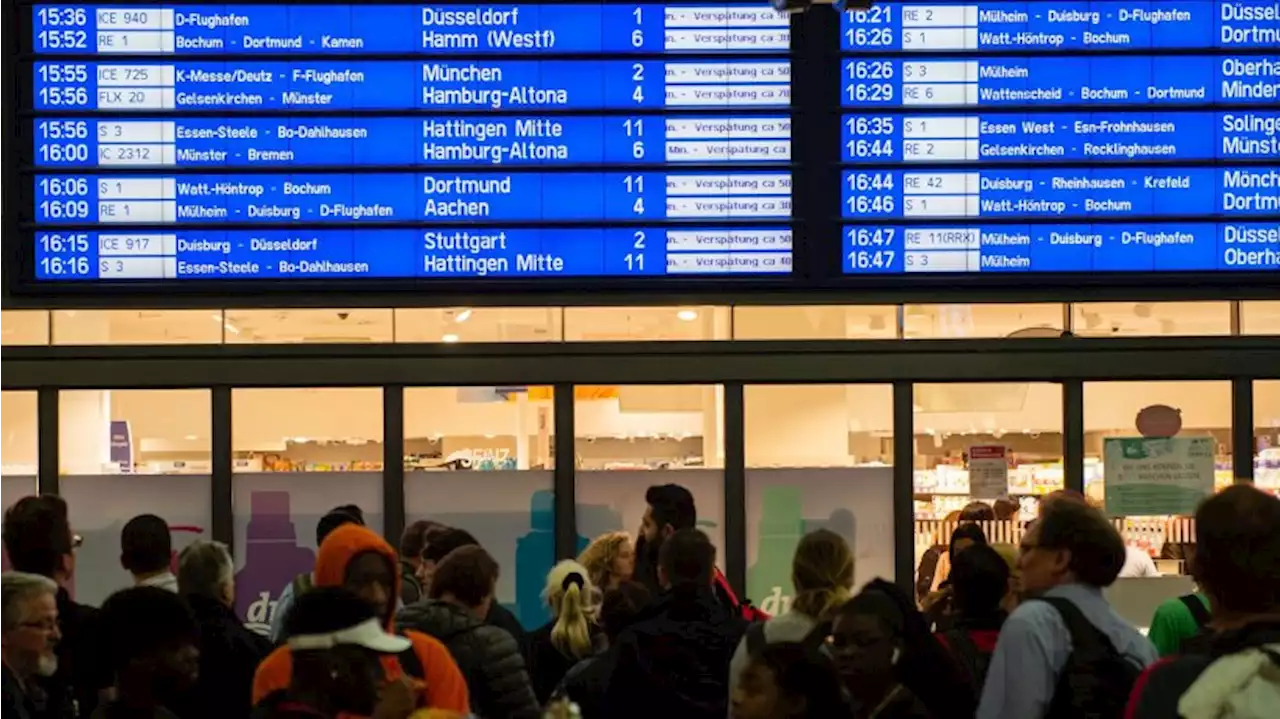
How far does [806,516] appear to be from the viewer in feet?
38.0

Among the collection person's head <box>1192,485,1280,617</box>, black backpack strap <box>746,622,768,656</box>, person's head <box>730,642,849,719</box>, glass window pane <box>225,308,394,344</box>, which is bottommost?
black backpack strap <box>746,622,768,656</box>

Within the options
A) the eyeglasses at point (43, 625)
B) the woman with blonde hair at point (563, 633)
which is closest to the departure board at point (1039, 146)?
the woman with blonde hair at point (563, 633)

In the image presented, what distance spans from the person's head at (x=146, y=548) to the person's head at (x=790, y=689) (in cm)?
384

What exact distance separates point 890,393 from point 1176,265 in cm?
196

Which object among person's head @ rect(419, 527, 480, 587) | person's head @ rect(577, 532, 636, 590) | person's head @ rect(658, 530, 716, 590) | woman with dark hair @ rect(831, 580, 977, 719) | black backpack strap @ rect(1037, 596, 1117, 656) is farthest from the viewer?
person's head @ rect(577, 532, 636, 590)

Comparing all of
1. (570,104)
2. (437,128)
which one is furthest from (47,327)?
(570,104)

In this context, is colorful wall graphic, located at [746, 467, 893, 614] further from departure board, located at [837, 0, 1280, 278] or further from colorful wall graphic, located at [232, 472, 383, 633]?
colorful wall graphic, located at [232, 472, 383, 633]

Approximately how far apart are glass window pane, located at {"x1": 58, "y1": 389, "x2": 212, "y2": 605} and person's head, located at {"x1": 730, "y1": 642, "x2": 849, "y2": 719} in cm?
816

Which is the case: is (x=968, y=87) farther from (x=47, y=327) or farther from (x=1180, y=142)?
(x=47, y=327)

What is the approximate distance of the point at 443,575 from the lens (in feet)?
21.4

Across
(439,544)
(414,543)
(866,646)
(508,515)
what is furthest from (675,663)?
(508,515)

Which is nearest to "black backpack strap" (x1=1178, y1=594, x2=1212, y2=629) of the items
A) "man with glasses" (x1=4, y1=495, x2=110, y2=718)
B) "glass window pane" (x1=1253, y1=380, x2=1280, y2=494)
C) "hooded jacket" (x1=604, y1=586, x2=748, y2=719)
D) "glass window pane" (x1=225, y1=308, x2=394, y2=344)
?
"hooded jacket" (x1=604, y1=586, x2=748, y2=719)

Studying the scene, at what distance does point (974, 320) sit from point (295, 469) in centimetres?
442

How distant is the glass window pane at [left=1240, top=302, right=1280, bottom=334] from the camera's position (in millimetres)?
11898
